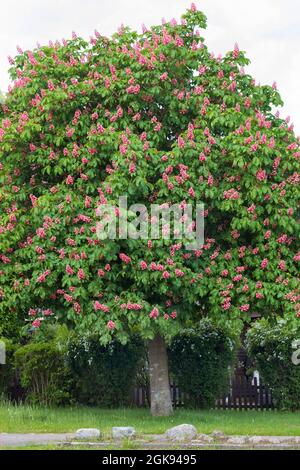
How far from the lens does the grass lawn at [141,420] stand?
53.3 ft

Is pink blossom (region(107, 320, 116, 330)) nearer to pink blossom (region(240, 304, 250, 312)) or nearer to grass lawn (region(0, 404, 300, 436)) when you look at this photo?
grass lawn (region(0, 404, 300, 436))

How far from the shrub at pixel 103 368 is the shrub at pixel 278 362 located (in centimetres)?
288

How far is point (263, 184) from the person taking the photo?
16.7m

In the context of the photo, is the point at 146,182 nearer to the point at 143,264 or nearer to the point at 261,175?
the point at 143,264

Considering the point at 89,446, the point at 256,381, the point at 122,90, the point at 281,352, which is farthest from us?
the point at 256,381

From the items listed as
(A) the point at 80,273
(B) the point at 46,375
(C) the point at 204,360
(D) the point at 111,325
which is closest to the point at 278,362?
(C) the point at 204,360

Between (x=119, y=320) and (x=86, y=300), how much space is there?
0.78m

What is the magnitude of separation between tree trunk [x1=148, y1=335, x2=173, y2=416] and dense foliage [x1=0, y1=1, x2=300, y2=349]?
1.38 meters

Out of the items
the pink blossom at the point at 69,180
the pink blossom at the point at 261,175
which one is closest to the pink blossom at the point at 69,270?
the pink blossom at the point at 69,180

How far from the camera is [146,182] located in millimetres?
16391

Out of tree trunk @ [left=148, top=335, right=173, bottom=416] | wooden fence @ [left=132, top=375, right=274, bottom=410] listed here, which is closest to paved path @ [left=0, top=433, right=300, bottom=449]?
tree trunk @ [left=148, top=335, right=173, bottom=416]
